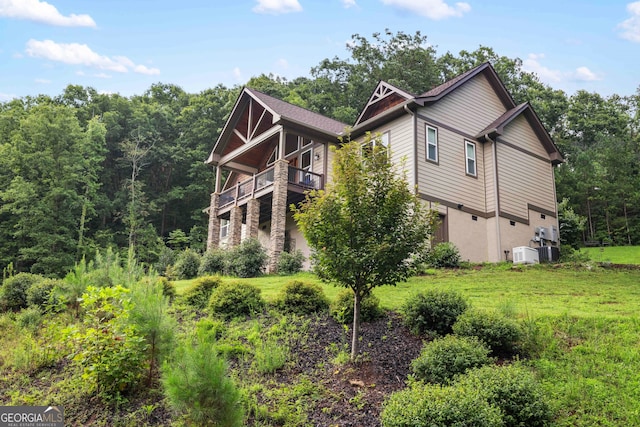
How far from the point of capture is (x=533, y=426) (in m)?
5.36

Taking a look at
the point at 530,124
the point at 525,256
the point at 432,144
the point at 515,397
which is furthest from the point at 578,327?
the point at 530,124

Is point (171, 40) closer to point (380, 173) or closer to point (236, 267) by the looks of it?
point (236, 267)

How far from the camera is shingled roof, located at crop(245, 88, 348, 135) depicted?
2125 centimetres

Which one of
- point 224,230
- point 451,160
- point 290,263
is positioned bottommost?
point 290,263

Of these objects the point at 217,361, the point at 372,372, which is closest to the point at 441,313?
the point at 372,372

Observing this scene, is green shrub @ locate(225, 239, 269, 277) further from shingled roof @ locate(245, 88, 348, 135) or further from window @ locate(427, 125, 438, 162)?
window @ locate(427, 125, 438, 162)

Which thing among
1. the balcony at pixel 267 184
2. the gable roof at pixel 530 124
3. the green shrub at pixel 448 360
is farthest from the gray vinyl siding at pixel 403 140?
the green shrub at pixel 448 360

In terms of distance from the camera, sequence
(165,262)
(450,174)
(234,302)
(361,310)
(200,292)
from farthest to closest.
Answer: (165,262), (450,174), (200,292), (234,302), (361,310)

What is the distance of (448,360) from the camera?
21.3ft

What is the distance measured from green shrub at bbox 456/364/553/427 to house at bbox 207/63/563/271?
12.3m

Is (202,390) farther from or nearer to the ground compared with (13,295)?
nearer to the ground

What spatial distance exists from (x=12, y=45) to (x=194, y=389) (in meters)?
11.5

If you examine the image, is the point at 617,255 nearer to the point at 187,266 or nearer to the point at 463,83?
the point at 463,83

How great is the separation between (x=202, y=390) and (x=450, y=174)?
51.0 ft
